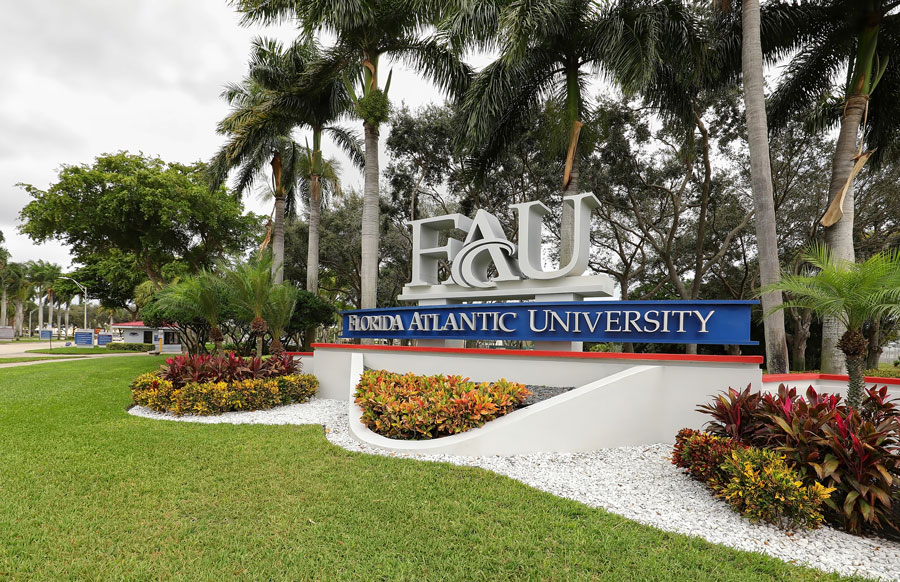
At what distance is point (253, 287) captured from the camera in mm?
11859

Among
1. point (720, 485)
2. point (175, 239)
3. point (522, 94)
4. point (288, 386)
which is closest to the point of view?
point (720, 485)

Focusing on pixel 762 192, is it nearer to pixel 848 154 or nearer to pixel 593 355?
pixel 848 154

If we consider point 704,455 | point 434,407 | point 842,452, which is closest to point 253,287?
point 434,407

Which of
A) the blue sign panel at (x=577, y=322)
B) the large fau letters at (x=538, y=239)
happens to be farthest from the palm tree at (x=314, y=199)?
the large fau letters at (x=538, y=239)

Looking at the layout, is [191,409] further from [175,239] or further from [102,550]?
[175,239]

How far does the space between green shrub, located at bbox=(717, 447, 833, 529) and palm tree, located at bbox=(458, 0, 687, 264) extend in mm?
6939

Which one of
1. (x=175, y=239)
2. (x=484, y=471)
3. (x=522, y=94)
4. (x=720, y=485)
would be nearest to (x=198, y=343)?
(x=175, y=239)

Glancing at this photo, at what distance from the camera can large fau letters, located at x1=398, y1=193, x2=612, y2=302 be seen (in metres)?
9.24

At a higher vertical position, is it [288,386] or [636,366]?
[636,366]

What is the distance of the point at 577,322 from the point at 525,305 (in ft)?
3.64

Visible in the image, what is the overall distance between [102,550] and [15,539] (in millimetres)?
887

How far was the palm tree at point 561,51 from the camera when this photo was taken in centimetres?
1009

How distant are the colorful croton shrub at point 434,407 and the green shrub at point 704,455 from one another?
2.48 m

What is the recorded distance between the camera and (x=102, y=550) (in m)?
3.79
